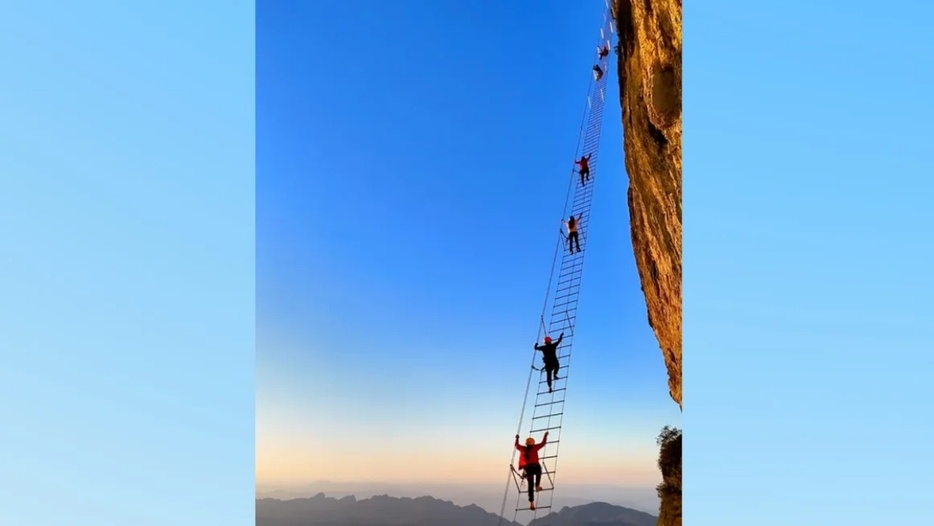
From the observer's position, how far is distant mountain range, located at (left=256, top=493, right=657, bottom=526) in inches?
291

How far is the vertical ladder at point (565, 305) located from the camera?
819 centimetres

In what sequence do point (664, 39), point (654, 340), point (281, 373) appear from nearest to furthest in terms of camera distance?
1. point (664, 39)
2. point (281, 373)
3. point (654, 340)

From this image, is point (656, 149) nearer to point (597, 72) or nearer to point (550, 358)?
point (597, 72)

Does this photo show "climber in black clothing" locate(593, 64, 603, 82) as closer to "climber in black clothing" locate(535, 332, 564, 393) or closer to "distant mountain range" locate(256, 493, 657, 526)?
"climber in black clothing" locate(535, 332, 564, 393)

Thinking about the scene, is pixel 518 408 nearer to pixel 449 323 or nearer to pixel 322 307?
pixel 449 323

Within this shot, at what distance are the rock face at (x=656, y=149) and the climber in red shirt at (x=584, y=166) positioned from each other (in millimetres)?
586

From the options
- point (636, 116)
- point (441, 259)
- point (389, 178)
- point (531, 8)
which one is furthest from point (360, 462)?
point (531, 8)

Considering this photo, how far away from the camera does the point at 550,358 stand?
8477 millimetres

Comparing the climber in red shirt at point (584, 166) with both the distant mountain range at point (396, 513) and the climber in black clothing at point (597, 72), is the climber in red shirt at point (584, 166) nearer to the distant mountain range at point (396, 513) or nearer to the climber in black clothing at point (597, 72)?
the climber in black clothing at point (597, 72)

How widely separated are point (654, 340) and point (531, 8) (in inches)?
183

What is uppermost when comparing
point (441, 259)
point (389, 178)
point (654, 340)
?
point (389, 178)

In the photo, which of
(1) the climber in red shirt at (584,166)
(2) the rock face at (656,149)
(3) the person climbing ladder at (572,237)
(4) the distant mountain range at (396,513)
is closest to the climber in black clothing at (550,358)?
(3) the person climbing ladder at (572,237)

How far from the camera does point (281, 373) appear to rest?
7547 mm

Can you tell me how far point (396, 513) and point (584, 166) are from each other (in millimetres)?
4872
